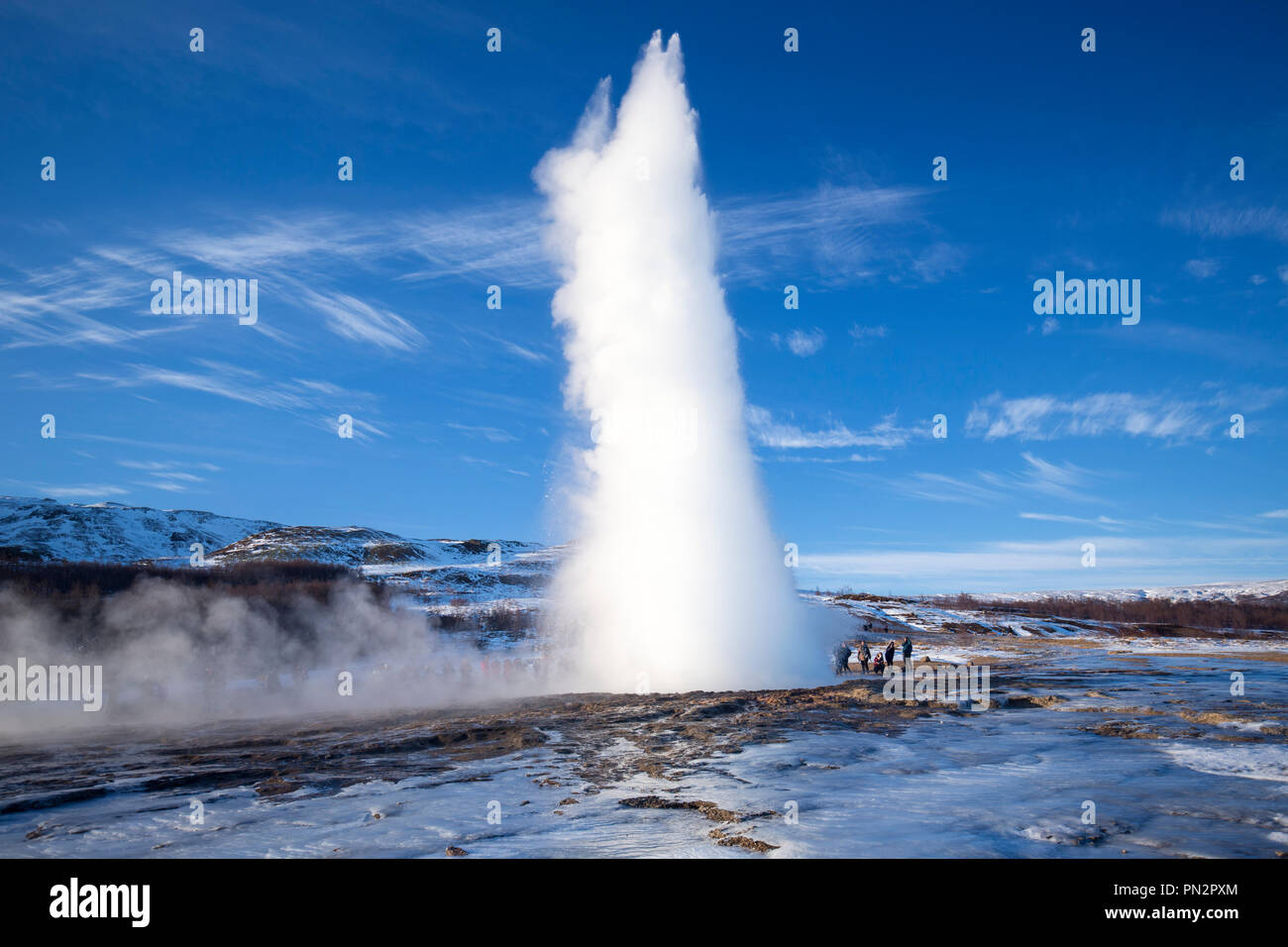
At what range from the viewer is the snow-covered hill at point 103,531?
126 metres

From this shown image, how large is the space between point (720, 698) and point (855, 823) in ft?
33.6

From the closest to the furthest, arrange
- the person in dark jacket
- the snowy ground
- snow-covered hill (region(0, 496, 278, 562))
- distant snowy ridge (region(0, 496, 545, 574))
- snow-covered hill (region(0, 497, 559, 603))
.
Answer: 1. the snowy ground
2. the person in dark jacket
3. snow-covered hill (region(0, 497, 559, 603))
4. distant snowy ridge (region(0, 496, 545, 574))
5. snow-covered hill (region(0, 496, 278, 562))

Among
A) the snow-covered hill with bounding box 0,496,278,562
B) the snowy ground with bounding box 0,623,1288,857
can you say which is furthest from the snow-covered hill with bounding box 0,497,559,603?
the snowy ground with bounding box 0,623,1288,857

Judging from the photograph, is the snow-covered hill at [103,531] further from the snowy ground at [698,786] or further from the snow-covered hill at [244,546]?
the snowy ground at [698,786]

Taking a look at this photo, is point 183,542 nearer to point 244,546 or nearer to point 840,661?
point 244,546

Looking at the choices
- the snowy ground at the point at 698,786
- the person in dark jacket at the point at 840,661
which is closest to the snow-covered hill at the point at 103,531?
the person in dark jacket at the point at 840,661

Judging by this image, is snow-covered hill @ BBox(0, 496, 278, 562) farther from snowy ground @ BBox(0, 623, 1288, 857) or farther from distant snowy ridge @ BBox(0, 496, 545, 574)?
snowy ground @ BBox(0, 623, 1288, 857)

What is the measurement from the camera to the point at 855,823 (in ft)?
23.2

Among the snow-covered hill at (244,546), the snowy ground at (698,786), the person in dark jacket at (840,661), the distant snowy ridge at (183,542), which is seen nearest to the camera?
the snowy ground at (698,786)

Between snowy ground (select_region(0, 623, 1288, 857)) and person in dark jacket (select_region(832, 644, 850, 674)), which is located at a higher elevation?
snowy ground (select_region(0, 623, 1288, 857))

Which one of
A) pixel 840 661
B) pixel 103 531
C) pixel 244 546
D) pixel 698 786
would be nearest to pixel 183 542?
pixel 103 531

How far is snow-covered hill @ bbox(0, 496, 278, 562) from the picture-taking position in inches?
4958
